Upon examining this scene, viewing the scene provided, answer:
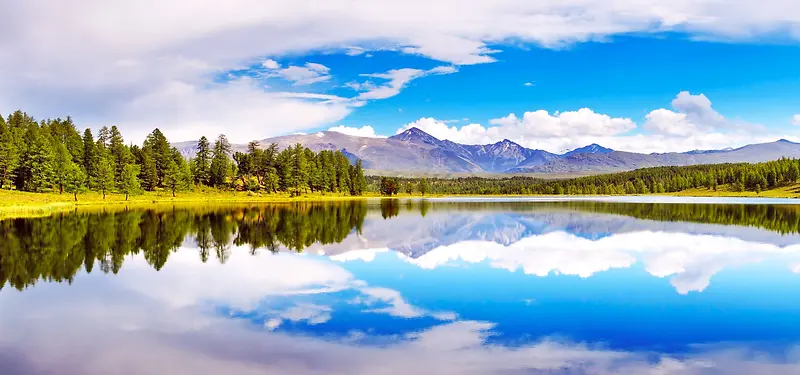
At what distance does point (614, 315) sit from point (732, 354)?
3995 mm

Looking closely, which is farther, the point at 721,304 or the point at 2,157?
the point at 2,157

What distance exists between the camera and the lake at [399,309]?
491 inches

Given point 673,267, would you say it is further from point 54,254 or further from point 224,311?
point 54,254

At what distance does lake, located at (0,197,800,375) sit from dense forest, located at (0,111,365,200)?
81763mm

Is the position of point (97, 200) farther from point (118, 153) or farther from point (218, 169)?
point (218, 169)

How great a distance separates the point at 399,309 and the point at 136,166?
125702mm

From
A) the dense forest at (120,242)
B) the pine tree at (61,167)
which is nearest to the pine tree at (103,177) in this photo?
the pine tree at (61,167)

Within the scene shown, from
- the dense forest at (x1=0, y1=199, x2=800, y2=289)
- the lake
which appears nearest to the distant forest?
the dense forest at (x1=0, y1=199, x2=800, y2=289)

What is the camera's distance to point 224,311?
17.4 meters

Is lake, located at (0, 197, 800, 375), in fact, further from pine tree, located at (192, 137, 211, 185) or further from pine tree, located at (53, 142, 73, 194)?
pine tree, located at (192, 137, 211, 185)

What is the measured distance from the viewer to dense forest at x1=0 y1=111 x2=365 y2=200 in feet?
340

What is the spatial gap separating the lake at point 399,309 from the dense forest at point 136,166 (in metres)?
81.8

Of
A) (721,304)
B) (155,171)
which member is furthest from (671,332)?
(155,171)

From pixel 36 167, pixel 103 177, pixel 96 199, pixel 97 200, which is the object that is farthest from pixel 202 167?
pixel 36 167
